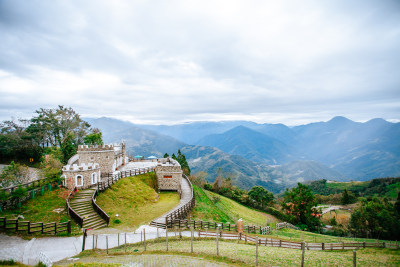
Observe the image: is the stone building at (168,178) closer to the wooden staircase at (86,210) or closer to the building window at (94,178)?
the building window at (94,178)

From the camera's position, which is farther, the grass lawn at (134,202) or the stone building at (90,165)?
the stone building at (90,165)

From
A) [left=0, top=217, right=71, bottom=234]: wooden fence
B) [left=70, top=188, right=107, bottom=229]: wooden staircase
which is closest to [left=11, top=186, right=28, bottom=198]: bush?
[left=0, top=217, right=71, bottom=234]: wooden fence

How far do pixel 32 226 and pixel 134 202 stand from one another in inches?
431

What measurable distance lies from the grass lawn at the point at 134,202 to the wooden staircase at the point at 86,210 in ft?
3.60

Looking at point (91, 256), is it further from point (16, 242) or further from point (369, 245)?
point (369, 245)

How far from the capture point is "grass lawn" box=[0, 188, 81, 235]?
60.8ft

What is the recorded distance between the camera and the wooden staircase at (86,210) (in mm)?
19234

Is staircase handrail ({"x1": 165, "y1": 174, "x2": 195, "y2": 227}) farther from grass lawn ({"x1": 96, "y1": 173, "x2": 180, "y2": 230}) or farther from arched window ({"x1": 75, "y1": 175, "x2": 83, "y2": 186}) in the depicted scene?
arched window ({"x1": 75, "y1": 175, "x2": 83, "y2": 186})

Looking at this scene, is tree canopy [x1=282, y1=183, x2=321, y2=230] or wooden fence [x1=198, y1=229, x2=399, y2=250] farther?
tree canopy [x1=282, y1=183, x2=321, y2=230]

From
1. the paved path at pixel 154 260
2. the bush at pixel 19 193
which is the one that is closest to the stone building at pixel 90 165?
the bush at pixel 19 193

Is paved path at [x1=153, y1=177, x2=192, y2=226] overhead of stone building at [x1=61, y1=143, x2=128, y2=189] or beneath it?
beneath

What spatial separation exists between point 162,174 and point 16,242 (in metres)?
20.5

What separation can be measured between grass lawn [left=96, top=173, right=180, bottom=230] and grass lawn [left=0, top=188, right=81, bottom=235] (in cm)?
366

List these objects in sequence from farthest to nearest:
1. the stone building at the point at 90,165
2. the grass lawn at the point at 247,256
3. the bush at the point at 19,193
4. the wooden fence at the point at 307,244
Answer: the stone building at the point at 90,165 < the bush at the point at 19,193 < the wooden fence at the point at 307,244 < the grass lawn at the point at 247,256
